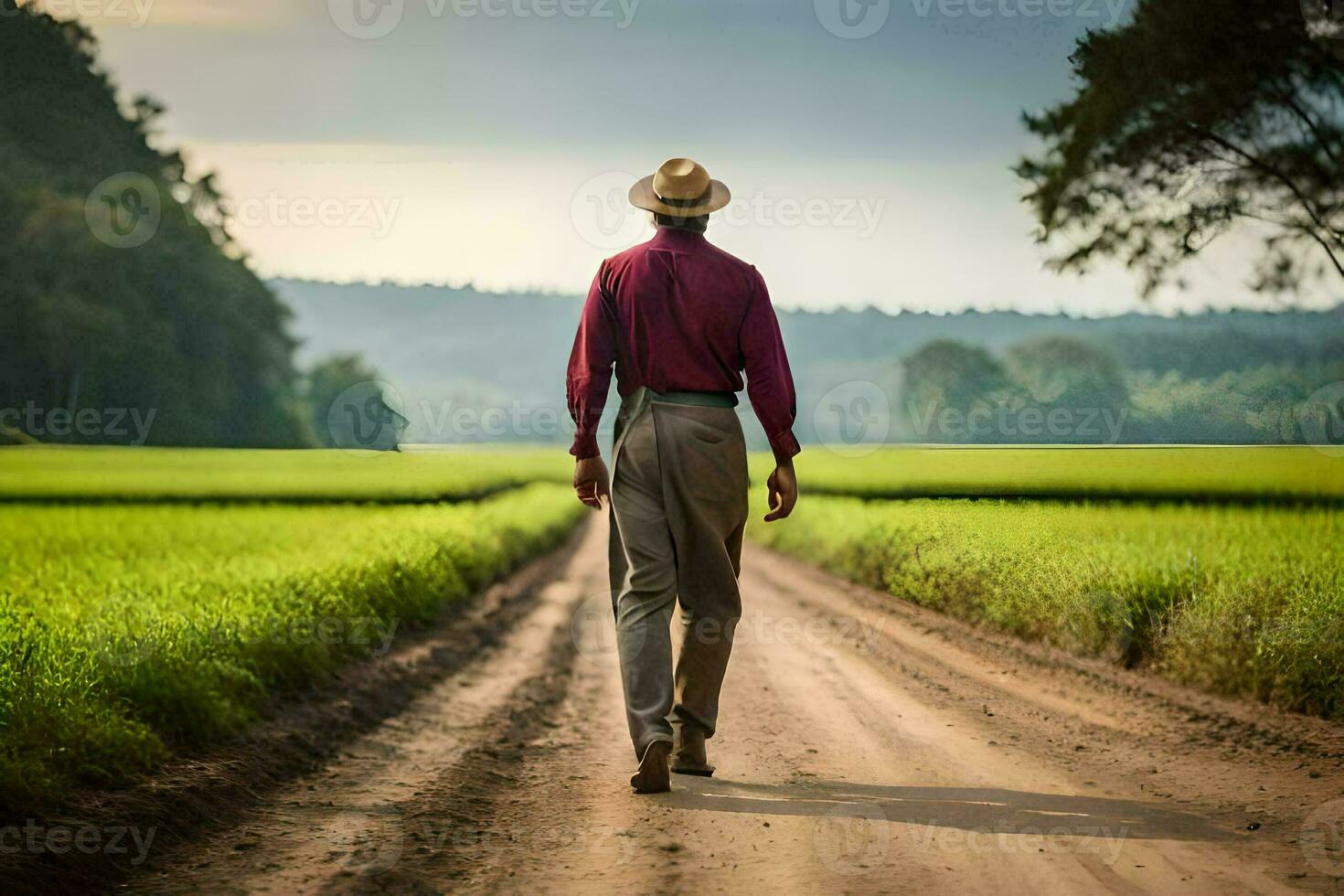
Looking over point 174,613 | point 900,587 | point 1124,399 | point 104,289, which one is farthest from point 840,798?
point 104,289

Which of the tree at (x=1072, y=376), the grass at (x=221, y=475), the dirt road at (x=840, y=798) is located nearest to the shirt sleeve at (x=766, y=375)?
the dirt road at (x=840, y=798)

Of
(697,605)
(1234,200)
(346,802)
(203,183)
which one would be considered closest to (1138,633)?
(1234,200)

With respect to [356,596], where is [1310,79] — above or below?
above

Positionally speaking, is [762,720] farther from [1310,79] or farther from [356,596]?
[1310,79]

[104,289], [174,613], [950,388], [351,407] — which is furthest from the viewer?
[104,289]

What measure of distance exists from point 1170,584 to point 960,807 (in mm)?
3587

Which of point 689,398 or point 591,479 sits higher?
point 689,398

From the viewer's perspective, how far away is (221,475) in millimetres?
17703

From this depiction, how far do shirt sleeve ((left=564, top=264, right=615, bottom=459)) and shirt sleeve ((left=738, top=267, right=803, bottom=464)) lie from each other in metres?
0.60

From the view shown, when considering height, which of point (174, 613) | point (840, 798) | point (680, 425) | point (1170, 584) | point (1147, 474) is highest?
point (680, 425)

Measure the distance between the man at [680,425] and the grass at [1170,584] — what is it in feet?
10.3

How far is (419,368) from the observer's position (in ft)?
405

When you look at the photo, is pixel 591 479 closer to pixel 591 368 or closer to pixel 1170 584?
pixel 591 368

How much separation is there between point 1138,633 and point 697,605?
3.74 metres
